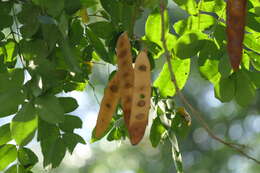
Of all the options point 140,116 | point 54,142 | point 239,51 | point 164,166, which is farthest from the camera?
point 164,166

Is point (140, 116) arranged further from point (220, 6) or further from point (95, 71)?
point (95, 71)

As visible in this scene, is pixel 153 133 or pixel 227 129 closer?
pixel 153 133

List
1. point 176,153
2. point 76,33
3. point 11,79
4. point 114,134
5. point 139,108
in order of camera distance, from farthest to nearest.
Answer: point 114,134 < point 76,33 < point 176,153 < point 11,79 < point 139,108

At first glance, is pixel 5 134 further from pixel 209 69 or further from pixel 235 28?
pixel 235 28

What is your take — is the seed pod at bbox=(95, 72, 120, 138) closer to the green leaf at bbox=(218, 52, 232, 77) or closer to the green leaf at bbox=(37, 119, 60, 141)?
the green leaf at bbox=(37, 119, 60, 141)

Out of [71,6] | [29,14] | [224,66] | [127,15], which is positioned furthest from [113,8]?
[224,66]

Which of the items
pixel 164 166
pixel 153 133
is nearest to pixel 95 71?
pixel 164 166

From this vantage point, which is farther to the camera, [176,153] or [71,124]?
[71,124]
